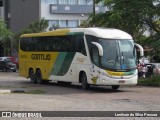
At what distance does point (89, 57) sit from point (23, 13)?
2094 inches

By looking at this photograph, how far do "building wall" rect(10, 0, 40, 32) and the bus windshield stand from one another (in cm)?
4966

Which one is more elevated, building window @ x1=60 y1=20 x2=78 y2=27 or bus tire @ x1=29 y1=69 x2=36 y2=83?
building window @ x1=60 y1=20 x2=78 y2=27

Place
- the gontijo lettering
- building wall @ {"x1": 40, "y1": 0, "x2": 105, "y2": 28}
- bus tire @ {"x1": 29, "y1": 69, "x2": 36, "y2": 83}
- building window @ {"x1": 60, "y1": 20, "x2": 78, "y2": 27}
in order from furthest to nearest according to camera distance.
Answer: building window @ {"x1": 60, "y1": 20, "x2": 78, "y2": 27} → building wall @ {"x1": 40, "y1": 0, "x2": 105, "y2": 28} → bus tire @ {"x1": 29, "y1": 69, "x2": 36, "y2": 83} → the gontijo lettering

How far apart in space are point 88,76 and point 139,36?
34.4ft

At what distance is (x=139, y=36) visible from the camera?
33.8 meters

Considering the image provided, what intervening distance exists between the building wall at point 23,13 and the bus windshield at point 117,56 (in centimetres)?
4966

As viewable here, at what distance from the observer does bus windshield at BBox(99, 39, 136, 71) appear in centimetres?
2364

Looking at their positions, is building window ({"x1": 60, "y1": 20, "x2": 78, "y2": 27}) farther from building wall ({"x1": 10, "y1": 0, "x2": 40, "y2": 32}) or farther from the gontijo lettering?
the gontijo lettering

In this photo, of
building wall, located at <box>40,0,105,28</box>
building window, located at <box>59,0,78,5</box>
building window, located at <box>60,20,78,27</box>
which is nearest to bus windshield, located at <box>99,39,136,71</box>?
building wall, located at <box>40,0,105,28</box>

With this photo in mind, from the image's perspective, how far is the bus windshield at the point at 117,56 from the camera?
23.6 m

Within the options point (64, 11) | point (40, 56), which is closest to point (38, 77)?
point (40, 56)

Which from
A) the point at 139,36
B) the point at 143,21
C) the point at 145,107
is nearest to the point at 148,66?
the point at 139,36

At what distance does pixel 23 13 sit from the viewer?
75.9m

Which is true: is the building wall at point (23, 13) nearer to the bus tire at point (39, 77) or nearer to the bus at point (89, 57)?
the bus tire at point (39, 77)
